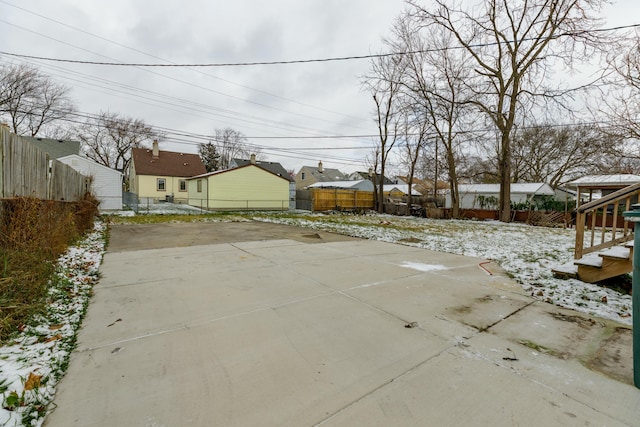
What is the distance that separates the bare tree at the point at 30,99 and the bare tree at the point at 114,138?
14.8 feet

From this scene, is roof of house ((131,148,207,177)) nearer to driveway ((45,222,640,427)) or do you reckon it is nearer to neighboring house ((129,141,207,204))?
neighboring house ((129,141,207,204))

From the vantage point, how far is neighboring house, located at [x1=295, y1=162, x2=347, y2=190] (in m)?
Result: 44.7

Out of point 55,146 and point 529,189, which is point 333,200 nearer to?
point 529,189

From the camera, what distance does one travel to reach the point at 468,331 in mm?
2541

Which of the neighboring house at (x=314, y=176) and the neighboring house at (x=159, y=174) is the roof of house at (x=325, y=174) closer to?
the neighboring house at (x=314, y=176)

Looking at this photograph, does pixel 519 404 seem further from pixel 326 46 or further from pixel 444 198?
pixel 444 198

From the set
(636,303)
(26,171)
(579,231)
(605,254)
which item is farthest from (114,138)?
(636,303)

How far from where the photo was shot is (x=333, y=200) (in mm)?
23125

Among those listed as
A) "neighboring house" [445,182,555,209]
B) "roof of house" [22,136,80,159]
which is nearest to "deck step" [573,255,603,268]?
"neighboring house" [445,182,555,209]

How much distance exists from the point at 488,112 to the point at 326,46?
39.0ft

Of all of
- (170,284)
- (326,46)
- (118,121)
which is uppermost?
(118,121)

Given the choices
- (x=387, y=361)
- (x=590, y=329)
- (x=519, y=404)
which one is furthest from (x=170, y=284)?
(x=590, y=329)

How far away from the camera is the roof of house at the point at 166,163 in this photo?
1065 inches

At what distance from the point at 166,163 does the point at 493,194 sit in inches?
1214
